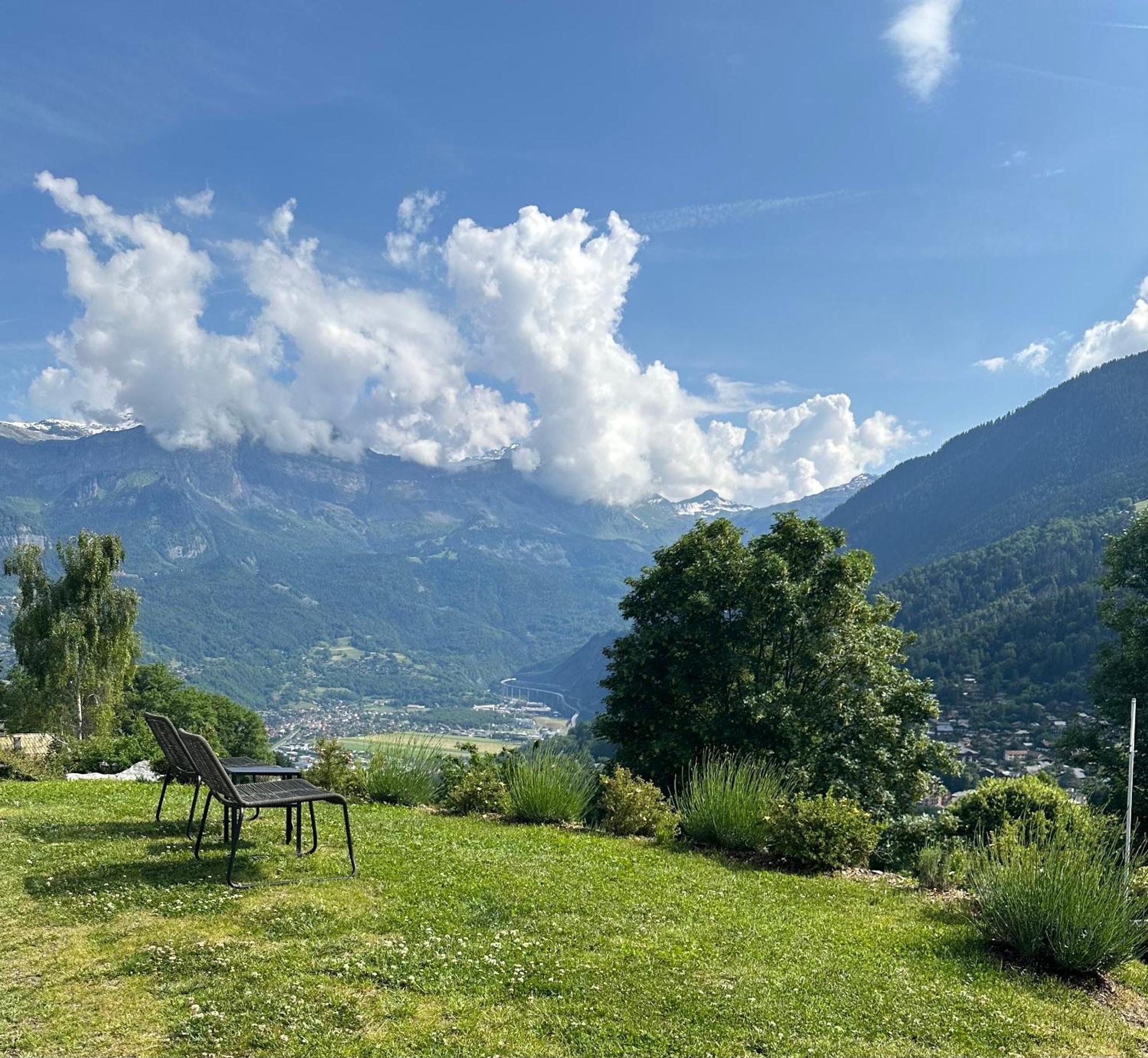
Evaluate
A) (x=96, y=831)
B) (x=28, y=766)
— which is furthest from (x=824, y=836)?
(x=28, y=766)

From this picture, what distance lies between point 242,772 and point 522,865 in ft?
9.81

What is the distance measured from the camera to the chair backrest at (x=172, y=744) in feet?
24.0

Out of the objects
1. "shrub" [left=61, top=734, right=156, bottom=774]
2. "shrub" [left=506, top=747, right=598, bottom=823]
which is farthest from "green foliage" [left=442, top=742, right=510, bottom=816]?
"shrub" [left=61, top=734, right=156, bottom=774]

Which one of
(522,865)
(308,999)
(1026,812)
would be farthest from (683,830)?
(1026,812)

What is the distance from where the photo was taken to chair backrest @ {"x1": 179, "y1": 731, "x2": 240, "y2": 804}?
5.92m

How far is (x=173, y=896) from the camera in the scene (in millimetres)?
5711

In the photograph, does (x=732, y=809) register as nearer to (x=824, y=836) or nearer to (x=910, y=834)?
(x=824, y=836)

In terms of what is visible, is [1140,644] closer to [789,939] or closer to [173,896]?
[789,939]

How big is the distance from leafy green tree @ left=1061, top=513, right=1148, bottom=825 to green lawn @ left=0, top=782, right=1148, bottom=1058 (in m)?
16.3

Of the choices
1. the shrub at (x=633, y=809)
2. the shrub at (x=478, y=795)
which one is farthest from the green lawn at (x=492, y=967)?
the shrub at (x=478, y=795)

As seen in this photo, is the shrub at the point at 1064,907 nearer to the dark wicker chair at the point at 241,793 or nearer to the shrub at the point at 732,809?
the shrub at the point at 732,809

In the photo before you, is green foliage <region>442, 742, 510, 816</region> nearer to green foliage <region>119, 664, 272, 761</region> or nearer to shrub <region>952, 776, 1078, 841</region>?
shrub <region>952, 776, 1078, 841</region>

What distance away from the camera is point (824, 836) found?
7.75m

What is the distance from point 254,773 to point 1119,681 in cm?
2115
